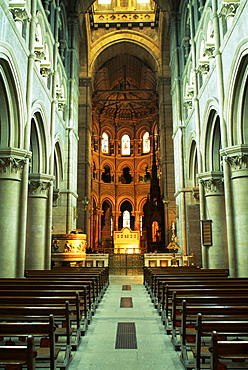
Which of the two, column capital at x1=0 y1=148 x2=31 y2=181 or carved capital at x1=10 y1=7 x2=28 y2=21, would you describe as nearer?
column capital at x1=0 y1=148 x2=31 y2=181

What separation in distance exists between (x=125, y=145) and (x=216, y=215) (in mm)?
33770

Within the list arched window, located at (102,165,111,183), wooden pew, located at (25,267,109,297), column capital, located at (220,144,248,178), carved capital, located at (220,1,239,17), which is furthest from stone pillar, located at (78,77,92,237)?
carved capital, located at (220,1,239,17)

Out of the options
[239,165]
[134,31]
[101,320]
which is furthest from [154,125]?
[101,320]

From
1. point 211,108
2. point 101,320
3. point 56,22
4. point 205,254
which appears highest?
point 56,22

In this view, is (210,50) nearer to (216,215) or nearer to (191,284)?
(216,215)

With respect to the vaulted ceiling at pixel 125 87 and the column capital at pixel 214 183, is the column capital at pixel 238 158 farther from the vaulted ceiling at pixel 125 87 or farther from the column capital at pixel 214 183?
the vaulted ceiling at pixel 125 87

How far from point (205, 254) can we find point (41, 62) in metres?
11.6

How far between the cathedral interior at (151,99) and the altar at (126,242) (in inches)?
72.2

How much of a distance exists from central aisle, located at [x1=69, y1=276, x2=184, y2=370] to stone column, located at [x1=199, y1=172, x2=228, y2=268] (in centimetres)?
682

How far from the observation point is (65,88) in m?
22.0

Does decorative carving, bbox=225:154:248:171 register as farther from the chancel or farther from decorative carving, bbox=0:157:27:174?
decorative carving, bbox=0:157:27:174

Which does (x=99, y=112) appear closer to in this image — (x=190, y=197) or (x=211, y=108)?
(x=190, y=197)

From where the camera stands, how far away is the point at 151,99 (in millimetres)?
40656

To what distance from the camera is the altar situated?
29.0 metres
